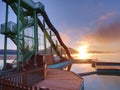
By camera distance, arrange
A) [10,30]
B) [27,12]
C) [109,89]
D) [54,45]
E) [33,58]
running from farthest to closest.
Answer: [54,45] < [27,12] < [33,58] < [10,30] < [109,89]

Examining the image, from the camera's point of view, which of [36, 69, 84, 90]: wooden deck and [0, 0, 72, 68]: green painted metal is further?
[0, 0, 72, 68]: green painted metal

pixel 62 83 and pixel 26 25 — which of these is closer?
pixel 62 83

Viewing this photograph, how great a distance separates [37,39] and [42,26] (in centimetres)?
429

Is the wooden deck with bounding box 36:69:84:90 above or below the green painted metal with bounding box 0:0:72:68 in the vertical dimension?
below

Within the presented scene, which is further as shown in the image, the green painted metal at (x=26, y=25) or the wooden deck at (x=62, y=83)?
the green painted metal at (x=26, y=25)

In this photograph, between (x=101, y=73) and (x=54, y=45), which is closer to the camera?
(x=101, y=73)

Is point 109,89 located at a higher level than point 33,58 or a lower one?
lower

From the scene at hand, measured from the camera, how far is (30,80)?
9.09 meters

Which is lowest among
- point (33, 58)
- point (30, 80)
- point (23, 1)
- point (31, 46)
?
point (30, 80)

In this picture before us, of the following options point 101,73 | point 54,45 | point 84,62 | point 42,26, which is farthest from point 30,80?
point 84,62

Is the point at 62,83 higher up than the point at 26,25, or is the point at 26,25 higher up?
the point at 26,25

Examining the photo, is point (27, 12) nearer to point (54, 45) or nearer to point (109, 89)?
point (54, 45)

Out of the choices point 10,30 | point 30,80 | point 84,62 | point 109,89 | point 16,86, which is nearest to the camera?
point 16,86

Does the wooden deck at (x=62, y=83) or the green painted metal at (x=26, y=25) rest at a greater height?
the green painted metal at (x=26, y=25)
